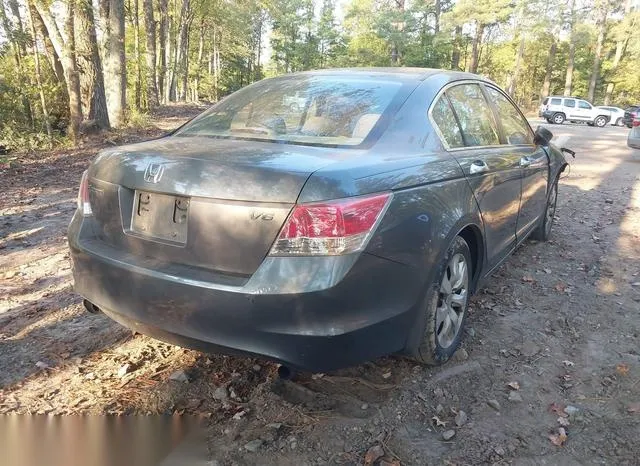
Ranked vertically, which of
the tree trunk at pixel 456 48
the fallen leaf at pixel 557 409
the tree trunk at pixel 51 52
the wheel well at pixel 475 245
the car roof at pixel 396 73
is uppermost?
the tree trunk at pixel 456 48

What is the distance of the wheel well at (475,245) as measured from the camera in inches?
118

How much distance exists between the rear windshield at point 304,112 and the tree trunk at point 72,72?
923 centimetres

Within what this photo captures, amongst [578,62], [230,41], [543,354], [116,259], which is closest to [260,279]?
[116,259]

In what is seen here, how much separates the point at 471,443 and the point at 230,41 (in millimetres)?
44164

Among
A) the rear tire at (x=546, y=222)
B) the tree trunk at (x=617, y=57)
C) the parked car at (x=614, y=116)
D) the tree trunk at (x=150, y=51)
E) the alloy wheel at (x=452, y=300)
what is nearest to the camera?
the alloy wheel at (x=452, y=300)

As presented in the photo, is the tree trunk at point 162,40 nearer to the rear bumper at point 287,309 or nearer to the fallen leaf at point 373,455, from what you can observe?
the rear bumper at point 287,309

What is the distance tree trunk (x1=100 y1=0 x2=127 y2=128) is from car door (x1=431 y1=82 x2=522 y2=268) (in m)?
10.8

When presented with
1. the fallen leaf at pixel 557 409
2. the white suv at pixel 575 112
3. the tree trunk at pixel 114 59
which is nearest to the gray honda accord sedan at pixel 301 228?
the fallen leaf at pixel 557 409

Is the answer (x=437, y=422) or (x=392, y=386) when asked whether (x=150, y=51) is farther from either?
(x=437, y=422)

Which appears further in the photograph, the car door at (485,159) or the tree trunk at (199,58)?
the tree trunk at (199,58)

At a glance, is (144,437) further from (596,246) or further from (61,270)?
(596,246)

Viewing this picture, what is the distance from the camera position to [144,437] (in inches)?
94.5

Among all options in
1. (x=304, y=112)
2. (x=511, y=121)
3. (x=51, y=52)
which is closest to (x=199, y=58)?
(x=51, y=52)

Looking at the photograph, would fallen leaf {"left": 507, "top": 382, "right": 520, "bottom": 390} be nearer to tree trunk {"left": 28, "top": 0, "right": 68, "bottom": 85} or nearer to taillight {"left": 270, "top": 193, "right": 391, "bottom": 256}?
taillight {"left": 270, "top": 193, "right": 391, "bottom": 256}
